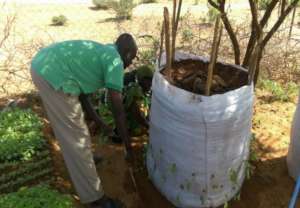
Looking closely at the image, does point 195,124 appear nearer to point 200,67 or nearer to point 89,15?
point 200,67

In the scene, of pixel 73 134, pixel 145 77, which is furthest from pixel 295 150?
pixel 73 134

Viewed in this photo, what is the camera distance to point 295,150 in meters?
2.98

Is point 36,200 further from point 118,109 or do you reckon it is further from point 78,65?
point 78,65

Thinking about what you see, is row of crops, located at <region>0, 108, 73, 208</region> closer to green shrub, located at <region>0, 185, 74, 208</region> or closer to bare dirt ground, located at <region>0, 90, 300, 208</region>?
green shrub, located at <region>0, 185, 74, 208</region>

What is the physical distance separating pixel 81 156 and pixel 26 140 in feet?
2.86

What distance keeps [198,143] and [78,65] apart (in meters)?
0.88

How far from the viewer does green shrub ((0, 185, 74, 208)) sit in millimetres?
2352

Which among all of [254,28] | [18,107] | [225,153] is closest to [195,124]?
[225,153]

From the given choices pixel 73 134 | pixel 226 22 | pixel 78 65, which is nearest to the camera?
pixel 78 65

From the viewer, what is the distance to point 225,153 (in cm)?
259

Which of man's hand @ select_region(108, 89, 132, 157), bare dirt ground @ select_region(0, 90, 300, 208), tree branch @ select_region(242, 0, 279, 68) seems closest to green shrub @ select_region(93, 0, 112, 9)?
bare dirt ground @ select_region(0, 90, 300, 208)

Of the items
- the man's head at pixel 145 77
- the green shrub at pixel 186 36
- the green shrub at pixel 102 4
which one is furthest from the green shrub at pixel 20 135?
A: the green shrub at pixel 102 4

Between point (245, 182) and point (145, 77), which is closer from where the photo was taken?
point (245, 182)

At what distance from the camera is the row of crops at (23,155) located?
288 centimetres
